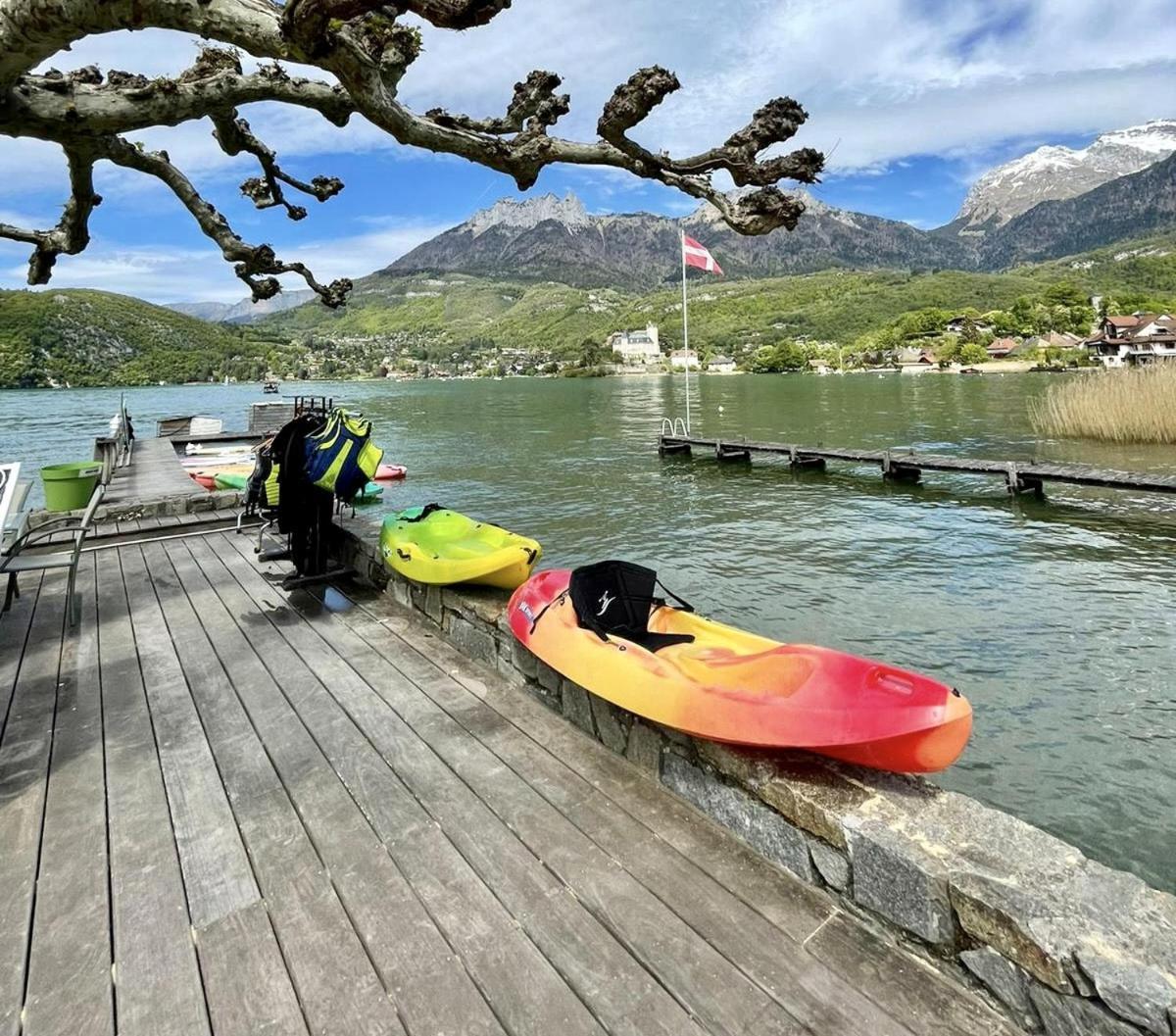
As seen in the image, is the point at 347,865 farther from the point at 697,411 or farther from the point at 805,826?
the point at 697,411

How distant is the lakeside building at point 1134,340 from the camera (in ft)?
257

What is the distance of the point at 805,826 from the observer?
7.29 feet

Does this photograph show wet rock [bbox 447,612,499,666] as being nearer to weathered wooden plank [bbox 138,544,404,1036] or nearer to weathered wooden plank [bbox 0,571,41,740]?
weathered wooden plank [bbox 138,544,404,1036]

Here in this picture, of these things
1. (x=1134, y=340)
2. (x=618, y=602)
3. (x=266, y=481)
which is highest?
(x=1134, y=340)

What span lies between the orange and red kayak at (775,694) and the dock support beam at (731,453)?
20450mm

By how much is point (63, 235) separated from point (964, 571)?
11.6 meters

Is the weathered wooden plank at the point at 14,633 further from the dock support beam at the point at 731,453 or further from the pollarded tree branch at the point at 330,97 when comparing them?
the dock support beam at the point at 731,453

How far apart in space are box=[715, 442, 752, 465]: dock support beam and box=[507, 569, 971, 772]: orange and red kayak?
67.1ft

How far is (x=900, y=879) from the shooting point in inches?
76.4

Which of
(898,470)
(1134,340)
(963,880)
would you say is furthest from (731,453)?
(1134,340)

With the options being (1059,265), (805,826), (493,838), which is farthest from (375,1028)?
(1059,265)

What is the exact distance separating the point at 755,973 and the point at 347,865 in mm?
1382

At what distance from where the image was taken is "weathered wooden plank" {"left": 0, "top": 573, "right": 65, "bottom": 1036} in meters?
1.96

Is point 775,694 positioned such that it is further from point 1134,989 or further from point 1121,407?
point 1121,407
